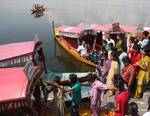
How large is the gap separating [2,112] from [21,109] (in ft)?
1.88

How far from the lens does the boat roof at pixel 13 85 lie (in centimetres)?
763

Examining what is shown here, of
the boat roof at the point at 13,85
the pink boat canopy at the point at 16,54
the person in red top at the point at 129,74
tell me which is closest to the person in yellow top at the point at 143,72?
the person in red top at the point at 129,74

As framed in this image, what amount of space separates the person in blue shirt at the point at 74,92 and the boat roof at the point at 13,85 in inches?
55.2

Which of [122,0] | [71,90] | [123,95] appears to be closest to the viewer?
[123,95]

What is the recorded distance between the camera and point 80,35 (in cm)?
2044

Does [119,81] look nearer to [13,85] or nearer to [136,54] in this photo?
[13,85]

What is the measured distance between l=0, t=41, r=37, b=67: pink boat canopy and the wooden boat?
610 cm

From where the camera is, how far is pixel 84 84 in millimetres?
12602

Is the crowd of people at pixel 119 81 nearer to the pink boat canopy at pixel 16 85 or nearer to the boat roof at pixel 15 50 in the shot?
the pink boat canopy at pixel 16 85

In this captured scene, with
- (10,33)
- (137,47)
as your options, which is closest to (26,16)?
(10,33)

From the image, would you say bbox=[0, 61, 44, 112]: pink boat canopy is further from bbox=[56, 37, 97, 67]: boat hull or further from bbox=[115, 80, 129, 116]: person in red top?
bbox=[56, 37, 97, 67]: boat hull

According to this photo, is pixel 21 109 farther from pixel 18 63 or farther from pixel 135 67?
pixel 135 67

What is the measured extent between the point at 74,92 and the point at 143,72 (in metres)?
2.70

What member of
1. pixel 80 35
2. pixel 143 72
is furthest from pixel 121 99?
pixel 80 35
